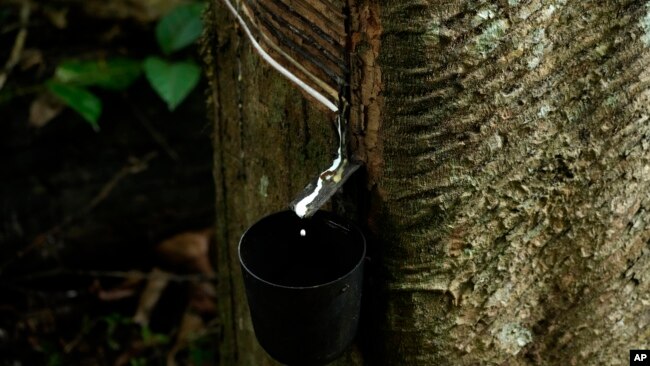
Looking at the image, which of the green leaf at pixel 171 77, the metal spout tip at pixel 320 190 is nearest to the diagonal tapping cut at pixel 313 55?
the metal spout tip at pixel 320 190

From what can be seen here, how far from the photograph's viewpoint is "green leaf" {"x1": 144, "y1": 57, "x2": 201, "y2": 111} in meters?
2.69

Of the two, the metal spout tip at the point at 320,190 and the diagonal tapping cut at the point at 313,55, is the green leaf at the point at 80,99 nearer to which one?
the diagonal tapping cut at the point at 313,55

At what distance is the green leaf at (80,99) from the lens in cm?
264

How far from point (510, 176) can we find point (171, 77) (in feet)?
5.41

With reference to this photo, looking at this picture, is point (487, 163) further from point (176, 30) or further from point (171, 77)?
point (176, 30)

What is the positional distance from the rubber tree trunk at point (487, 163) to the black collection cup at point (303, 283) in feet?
0.25

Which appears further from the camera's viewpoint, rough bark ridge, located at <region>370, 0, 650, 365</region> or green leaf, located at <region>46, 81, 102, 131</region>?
green leaf, located at <region>46, 81, 102, 131</region>

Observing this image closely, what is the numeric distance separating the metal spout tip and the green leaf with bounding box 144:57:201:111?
1418mm

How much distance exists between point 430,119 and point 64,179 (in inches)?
77.2

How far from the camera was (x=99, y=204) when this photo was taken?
2.94 meters

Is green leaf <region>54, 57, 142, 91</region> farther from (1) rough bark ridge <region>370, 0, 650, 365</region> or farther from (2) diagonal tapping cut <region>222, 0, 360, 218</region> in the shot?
(1) rough bark ridge <region>370, 0, 650, 365</region>

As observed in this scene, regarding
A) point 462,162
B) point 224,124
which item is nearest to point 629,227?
point 462,162

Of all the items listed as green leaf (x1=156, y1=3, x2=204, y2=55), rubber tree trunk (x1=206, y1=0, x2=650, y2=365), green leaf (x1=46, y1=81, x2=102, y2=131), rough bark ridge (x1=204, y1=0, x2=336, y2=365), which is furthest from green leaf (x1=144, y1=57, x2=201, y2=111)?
rubber tree trunk (x1=206, y1=0, x2=650, y2=365)

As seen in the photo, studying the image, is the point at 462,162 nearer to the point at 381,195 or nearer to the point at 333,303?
the point at 381,195
